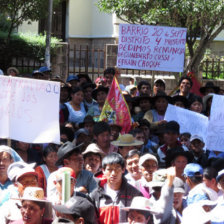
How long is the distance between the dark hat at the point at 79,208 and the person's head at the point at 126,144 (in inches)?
87.4

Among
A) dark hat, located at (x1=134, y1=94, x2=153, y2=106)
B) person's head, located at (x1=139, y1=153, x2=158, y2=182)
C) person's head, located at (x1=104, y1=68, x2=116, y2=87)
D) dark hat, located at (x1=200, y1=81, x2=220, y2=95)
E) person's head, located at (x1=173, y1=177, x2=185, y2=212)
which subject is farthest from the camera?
dark hat, located at (x1=200, y1=81, x2=220, y2=95)

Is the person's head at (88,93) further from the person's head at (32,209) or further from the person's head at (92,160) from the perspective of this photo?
the person's head at (32,209)

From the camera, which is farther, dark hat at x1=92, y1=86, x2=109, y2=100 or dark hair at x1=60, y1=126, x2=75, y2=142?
dark hat at x1=92, y1=86, x2=109, y2=100

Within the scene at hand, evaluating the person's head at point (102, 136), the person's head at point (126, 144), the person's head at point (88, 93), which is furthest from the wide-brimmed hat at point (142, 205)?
the person's head at point (88, 93)

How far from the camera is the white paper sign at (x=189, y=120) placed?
803cm

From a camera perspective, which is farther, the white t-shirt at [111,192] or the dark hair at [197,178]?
the dark hair at [197,178]

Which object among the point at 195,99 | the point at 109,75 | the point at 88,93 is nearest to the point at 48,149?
the point at 88,93

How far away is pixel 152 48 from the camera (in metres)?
11.1

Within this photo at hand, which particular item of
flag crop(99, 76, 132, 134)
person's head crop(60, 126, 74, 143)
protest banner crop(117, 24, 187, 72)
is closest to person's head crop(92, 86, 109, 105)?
flag crop(99, 76, 132, 134)

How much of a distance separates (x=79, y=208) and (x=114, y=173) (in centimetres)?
89

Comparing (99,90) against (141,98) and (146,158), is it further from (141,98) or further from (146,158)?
(146,158)

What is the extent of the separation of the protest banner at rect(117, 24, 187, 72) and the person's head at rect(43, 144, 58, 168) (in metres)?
4.48

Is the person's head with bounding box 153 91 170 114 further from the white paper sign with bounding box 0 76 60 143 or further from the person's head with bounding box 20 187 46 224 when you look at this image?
the person's head with bounding box 20 187 46 224

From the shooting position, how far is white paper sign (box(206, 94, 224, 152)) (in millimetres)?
7527
